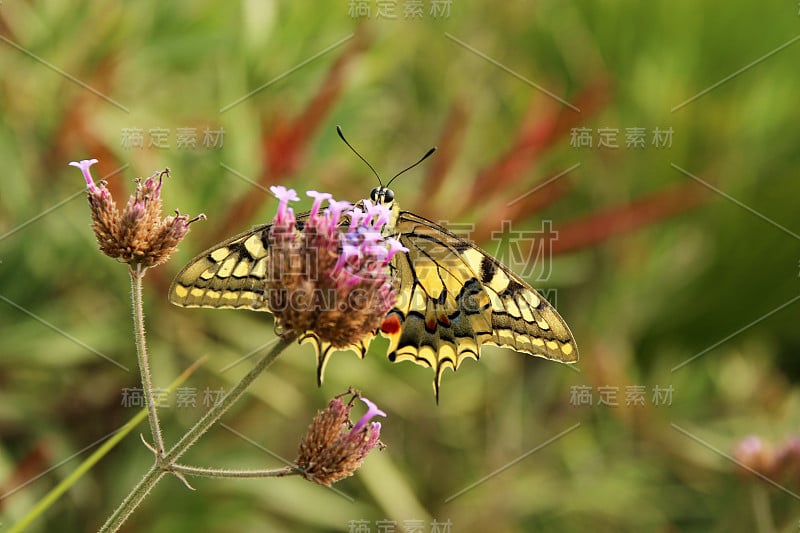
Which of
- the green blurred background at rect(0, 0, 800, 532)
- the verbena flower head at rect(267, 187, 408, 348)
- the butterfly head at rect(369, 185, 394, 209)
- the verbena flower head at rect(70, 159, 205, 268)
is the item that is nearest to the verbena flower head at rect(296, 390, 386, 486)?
the verbena flower head at rect(267, 187, 408, 348)

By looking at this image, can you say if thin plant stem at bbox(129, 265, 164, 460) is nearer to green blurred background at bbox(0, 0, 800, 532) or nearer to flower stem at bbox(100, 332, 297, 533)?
flower stem at bbox(100, 332, 297, 533)

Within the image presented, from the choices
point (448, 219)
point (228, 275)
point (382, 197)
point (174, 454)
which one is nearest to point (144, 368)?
point (174, 454)

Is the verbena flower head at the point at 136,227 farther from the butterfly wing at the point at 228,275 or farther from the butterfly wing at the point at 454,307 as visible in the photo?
the butterfly wing at the point at 454,307

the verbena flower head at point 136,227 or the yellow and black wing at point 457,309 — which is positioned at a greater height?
the yellow and black wing at point 457,309

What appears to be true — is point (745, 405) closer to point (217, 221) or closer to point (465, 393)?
point (465, 393)

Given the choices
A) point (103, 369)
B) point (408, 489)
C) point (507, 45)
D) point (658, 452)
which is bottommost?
point (103, 369)

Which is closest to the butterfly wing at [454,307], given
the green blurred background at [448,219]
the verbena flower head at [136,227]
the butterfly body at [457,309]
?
the butterfly body at [457,309]

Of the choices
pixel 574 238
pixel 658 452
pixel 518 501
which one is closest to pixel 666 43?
pixel 574 238
